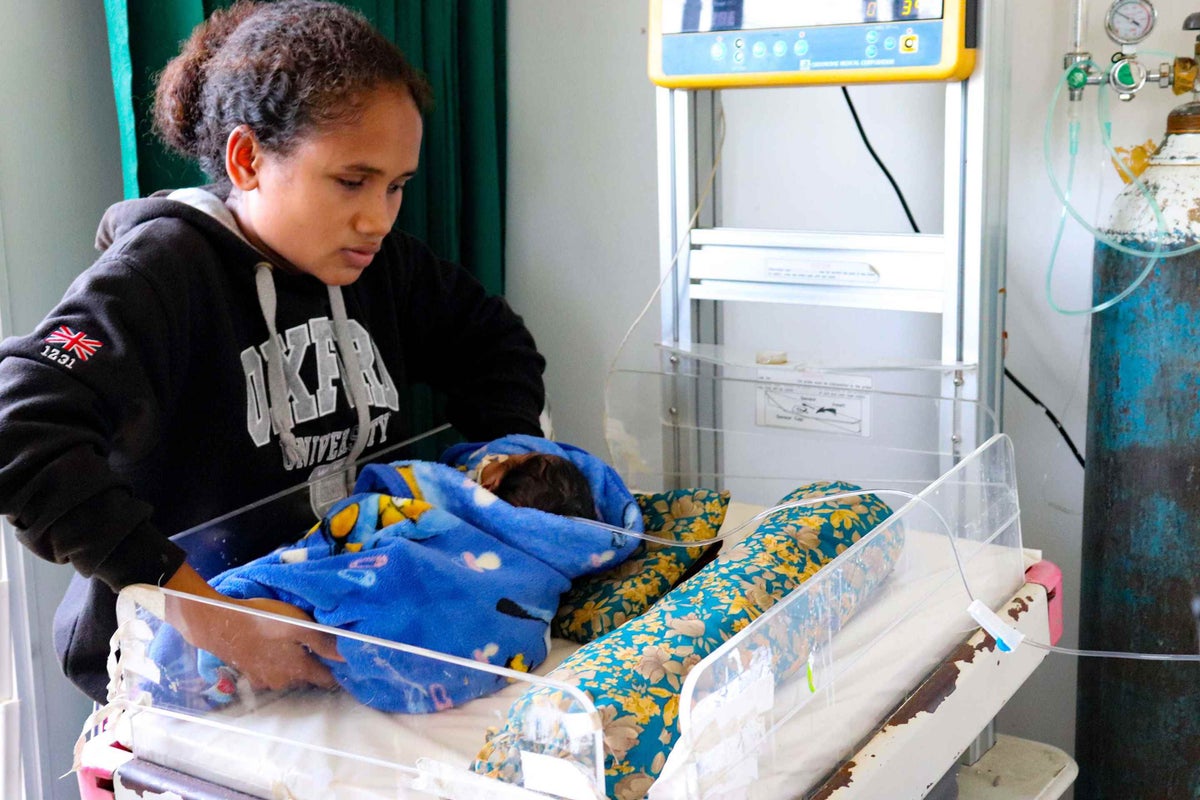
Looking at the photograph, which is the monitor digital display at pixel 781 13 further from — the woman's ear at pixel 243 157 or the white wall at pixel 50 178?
the white wall at pixel 50 178

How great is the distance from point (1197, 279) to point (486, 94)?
44.2 inches

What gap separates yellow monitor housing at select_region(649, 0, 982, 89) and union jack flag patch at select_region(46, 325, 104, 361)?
818 millimetres

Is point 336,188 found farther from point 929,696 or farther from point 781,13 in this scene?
point 929,696

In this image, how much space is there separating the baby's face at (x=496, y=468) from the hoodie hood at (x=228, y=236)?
18 cm

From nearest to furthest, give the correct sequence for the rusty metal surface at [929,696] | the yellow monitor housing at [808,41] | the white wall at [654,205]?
the rusty metal surface at [929,696], the yellow monitor housing at [808,41], the white wall at [654,205]

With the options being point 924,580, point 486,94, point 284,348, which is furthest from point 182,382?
point 486,94

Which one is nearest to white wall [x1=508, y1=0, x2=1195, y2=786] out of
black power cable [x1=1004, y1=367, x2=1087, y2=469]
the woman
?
black power cable [x1=1004, y1=367, x2=1087, y2=469]

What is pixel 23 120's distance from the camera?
1.56 m

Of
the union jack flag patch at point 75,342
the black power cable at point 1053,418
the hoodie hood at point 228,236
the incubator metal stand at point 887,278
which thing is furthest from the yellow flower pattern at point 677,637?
the black power cable at point 1053,418

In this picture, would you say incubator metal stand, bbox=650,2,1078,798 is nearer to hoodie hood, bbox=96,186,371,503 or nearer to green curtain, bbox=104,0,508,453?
green curtain, bbox=104,0,508,453

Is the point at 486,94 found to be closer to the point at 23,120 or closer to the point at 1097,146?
the point at 23,120

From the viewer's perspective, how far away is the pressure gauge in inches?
59.9

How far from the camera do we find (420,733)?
97 centimetres

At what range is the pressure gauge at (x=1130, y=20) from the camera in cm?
152
